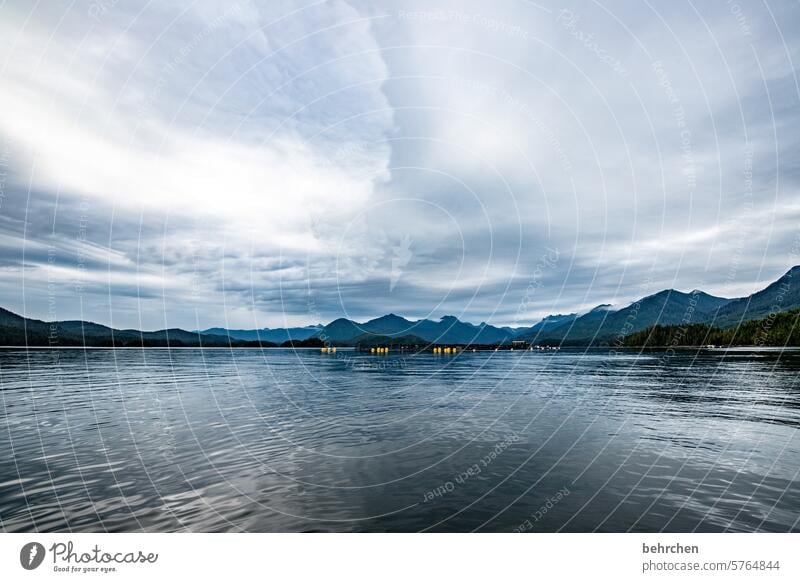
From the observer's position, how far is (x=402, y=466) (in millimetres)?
19031

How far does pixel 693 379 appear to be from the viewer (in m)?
60.0

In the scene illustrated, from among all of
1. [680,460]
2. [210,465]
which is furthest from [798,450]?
[210,465]

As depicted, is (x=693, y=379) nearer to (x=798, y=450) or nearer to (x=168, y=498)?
(x=798, y=450)

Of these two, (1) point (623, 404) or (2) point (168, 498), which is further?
(1) point (623, 404)

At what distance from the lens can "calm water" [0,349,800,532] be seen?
13.1m

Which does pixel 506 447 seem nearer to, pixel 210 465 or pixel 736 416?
pixel 210 465

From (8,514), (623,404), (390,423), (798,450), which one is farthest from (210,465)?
(623,404)

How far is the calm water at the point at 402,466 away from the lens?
43.1 feet

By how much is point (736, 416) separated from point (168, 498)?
36.2 meters

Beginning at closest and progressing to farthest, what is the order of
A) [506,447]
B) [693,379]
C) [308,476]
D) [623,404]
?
[308,476] < [506,447] < [623,404] < [693,379]

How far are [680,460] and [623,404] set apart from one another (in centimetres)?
1954

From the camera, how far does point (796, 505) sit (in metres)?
13.9
